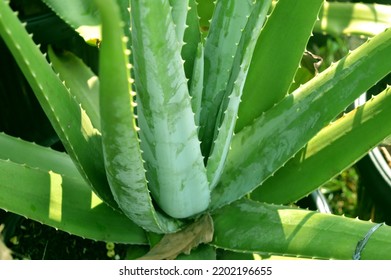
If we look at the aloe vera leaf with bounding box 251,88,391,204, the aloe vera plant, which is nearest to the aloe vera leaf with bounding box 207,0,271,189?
the aloe vera plant

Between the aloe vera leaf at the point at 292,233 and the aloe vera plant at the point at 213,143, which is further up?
the aloe vera plant at the point at 213,143

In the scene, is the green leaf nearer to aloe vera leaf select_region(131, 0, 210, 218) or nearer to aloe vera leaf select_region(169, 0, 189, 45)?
aloe vera leaf select_region(131, 0, 210, 218)

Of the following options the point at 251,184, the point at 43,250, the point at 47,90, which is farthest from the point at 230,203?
the point at 43,250

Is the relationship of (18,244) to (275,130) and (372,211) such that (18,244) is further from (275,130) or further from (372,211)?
(372,211)

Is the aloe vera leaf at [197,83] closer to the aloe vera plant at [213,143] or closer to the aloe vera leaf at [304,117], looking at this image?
the aloe vera plant at [213,143]

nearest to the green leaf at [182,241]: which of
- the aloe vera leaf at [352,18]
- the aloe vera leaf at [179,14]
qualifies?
the aloe vera leaf at [179,14]

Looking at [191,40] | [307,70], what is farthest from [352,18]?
[191,40]
